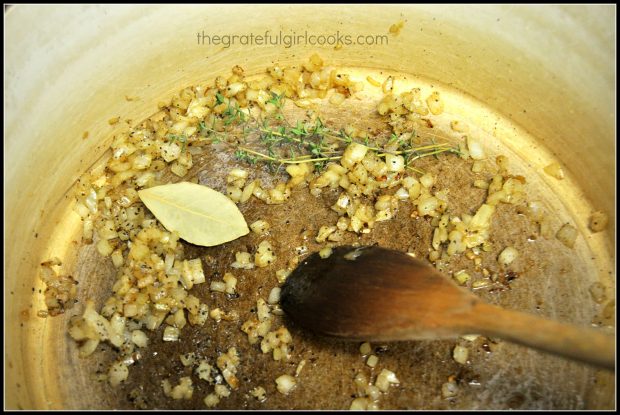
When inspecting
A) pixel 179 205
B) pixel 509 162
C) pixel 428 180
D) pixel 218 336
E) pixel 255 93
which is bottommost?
pixel 218 336

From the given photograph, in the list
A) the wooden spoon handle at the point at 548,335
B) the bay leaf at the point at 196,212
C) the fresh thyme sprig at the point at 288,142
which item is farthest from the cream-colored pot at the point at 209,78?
the wooden spoon handle at the point at 548,335


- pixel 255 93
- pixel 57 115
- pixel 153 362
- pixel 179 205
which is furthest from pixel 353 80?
pixel 153 362

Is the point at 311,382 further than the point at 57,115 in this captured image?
No

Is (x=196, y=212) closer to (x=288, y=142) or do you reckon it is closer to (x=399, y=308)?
(x=288, y=142)

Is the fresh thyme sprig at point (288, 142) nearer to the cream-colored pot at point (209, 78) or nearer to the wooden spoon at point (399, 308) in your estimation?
the cream-colored pot at point (209, 78)

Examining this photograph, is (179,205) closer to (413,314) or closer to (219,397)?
(219,397)

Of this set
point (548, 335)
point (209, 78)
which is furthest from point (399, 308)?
point (209, 78)

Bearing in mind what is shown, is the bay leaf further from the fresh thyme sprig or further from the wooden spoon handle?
the wooden spoon handle
